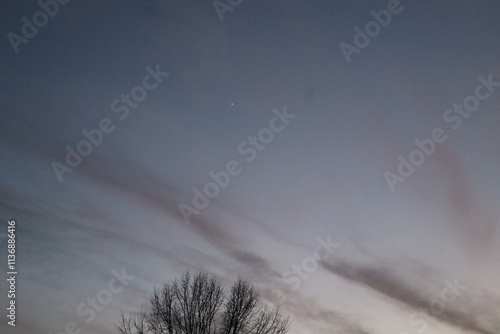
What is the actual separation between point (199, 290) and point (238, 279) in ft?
11.6

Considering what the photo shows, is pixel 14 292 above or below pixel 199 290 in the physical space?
below

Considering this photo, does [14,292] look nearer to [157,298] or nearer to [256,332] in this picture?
[157,298]

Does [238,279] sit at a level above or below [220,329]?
above

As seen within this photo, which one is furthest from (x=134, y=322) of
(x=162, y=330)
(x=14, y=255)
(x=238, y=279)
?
(x=14, y=255)

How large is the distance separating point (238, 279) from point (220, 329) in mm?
4322

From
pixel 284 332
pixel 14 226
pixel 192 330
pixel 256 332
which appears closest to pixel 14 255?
pixel 14 226

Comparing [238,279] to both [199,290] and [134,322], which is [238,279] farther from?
[134,322]

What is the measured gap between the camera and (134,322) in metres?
28.3

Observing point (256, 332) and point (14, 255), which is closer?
point (14, 255)

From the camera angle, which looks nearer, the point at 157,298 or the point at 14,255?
the point at 14,255

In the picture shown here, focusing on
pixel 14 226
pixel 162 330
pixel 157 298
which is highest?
pixel 14 226

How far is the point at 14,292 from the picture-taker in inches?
835

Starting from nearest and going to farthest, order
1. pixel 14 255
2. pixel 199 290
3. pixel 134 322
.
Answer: pixel 14 255 → pixel 134 322 → pixel 199 290

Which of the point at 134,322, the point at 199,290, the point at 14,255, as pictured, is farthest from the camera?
the point at 199,290
